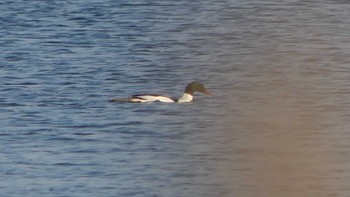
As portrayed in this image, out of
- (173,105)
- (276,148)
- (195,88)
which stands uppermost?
(276,148)

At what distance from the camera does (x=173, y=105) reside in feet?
45.6

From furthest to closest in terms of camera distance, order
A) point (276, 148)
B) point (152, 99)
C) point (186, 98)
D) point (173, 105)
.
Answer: point (186, 98) < point (173, 105) < point (152, 99) < point (276, 148)

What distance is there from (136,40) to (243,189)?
15.9 m

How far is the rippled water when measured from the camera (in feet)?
12.4

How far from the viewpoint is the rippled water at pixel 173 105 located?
3789 mm

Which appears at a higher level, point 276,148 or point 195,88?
point 276,148

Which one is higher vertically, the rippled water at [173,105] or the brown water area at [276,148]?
the brown water area at [276,148]

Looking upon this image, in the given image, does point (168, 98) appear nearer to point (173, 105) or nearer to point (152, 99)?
point (173, 105)

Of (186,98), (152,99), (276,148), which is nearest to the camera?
(276,148)

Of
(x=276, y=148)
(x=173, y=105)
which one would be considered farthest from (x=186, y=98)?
(x=276, y=148)

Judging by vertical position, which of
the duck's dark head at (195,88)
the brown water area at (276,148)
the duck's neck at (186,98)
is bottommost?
the duck's neck at (186,98)

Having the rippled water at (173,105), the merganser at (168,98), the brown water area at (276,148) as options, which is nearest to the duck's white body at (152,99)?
the merganser at (168,98)

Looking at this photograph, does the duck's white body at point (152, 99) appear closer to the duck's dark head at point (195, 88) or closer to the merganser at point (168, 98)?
the merganser at point (168, 98)

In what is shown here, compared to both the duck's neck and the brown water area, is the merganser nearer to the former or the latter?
the duck's neck
